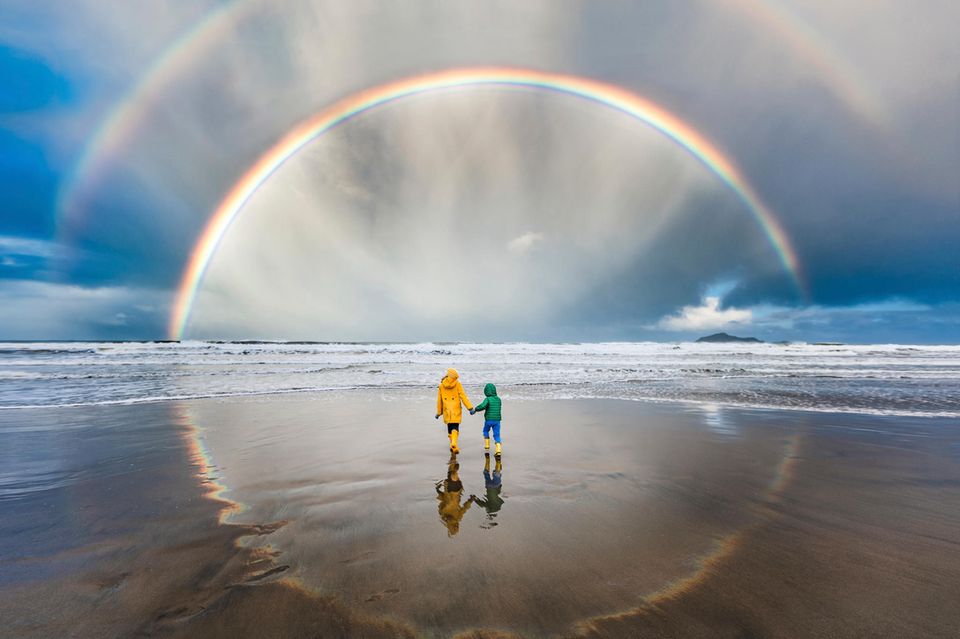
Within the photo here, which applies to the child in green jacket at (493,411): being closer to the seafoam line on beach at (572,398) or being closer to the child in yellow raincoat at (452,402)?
the child in yellow raincoat at (452,402)

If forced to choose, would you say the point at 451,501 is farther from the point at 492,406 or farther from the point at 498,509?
the point at 492,406

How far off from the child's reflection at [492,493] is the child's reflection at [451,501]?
0.25 m

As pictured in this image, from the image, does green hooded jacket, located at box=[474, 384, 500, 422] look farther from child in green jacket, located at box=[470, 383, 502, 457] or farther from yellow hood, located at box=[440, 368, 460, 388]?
yellow hood, located at box=[440, 368, 460, 388]

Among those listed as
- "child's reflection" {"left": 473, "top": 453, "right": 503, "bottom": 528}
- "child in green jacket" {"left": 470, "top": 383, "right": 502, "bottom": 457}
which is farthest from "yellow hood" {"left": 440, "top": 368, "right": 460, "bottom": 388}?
"child's reflection" {"left": 473, "top": 453, "right": 503, "bottom": 528}

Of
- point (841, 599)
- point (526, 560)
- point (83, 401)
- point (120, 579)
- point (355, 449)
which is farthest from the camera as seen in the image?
point (83, 401)

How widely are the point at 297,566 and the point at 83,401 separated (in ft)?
64.2

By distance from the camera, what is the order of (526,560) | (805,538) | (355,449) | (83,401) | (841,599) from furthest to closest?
(83,401), (355,449), (805,538), (526,560), (841,599)

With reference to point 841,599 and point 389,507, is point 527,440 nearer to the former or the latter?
point 389,507

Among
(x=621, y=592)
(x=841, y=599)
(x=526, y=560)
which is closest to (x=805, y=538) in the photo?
(x=841, y=599)

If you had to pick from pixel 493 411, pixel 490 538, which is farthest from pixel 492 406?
pixel 490 538

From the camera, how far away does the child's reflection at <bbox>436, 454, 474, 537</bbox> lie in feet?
19.0

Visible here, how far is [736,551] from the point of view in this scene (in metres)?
4.92

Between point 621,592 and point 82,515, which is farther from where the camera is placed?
point 82,515

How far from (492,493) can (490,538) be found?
1779 mm
